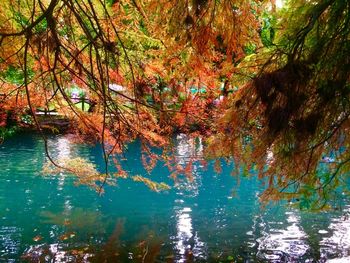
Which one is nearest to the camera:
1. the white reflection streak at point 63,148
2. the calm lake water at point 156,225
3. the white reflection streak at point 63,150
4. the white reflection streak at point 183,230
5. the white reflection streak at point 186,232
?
the calm lake water at point 156,225

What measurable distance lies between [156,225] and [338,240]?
305 centimetres

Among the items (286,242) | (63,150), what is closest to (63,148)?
(63,150)

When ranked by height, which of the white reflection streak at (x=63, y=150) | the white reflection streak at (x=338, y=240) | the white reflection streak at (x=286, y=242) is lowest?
the white reflection streak at (x=286, y=242)

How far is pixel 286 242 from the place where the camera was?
→ 6.44 meters

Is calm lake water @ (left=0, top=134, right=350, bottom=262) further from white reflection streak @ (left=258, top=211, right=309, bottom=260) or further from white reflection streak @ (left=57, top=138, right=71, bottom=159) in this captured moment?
white reflection streak @ (left=57, top=138, right=71, bottom=159)

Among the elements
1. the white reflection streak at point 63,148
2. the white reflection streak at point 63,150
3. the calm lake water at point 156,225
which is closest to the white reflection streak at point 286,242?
the calm lake water at point 156,225

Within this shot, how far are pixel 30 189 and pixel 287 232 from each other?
5.72 metres

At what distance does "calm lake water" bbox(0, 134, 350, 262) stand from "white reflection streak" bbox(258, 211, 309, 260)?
15 mm

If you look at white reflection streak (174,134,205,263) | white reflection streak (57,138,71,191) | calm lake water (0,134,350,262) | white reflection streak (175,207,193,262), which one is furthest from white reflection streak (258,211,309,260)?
white reflection streak (57,138,71,191)

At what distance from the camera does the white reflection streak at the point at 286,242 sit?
600 centimetres

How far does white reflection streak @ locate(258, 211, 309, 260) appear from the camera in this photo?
6.00 meters

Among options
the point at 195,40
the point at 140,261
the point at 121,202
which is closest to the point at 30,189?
the point at 121,202

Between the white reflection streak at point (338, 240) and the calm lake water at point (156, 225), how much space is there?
1cm

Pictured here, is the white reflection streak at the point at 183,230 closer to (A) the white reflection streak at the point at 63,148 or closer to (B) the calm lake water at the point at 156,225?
(B) the calm lake water at the point at 156,225
